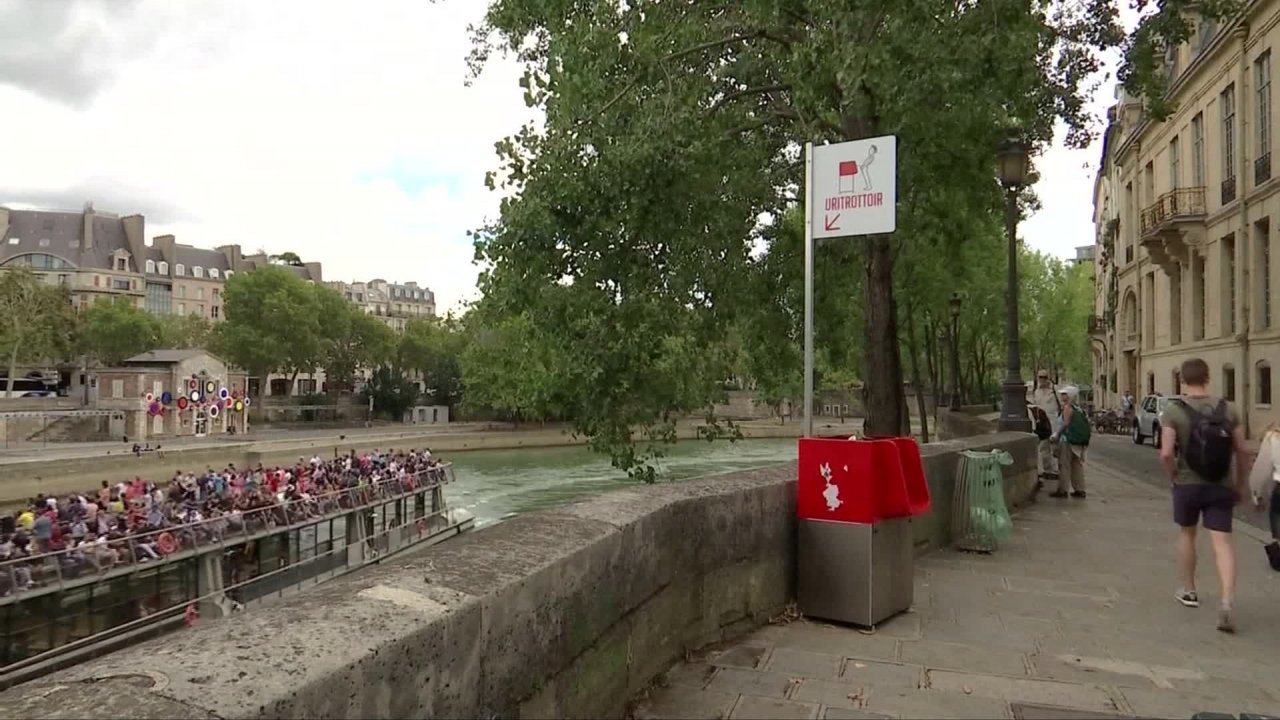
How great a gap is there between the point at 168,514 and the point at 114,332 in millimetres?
66323

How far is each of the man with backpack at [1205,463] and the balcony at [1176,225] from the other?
31.5 m

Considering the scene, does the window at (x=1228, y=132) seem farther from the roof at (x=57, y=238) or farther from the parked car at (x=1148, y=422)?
the roof at (x=57, y=238)

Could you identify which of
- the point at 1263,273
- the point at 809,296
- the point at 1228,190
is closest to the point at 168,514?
the point at 809,296

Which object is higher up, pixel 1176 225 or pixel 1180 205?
pixel 1180 205

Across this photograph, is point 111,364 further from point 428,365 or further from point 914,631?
point 914,631

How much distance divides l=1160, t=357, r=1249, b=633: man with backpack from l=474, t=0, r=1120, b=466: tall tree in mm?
4468

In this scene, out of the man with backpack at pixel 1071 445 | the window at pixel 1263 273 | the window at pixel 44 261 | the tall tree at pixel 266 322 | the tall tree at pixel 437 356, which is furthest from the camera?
the window at pixel 44 261

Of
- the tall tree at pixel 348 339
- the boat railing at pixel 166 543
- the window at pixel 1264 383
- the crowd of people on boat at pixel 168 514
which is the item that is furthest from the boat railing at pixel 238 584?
the tall tree at pixel 348 339

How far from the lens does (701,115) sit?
10797 mm

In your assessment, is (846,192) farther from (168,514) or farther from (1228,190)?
(1228,190)

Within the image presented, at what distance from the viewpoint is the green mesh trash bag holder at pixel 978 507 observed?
8078mm

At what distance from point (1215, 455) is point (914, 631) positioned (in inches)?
95.0

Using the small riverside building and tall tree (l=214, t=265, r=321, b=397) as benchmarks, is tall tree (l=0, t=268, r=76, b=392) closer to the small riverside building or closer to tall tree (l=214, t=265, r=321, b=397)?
the small riverside building

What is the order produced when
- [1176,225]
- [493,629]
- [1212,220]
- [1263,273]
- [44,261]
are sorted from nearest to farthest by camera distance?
[493,629]
[1263,273]
[1212,220]
[1176,225]
[44,261]
